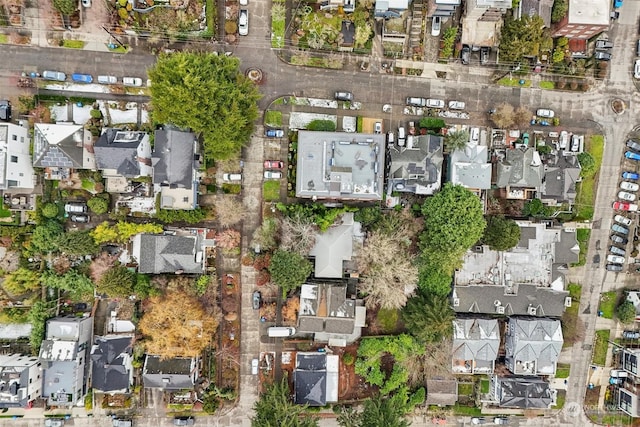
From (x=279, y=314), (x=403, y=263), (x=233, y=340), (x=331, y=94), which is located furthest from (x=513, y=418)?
(x=331, y=94)

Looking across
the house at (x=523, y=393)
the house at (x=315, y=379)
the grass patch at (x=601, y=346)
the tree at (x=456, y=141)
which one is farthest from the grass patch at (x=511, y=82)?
the house at (x=315, y=379)

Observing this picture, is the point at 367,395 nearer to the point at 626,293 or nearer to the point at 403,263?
the point at 403,263

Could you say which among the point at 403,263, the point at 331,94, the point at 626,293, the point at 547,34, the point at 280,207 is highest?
the point at 547,34

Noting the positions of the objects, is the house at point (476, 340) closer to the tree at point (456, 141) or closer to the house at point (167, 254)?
the tree at point (456, 141)

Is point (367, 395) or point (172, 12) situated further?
point (367, 395)

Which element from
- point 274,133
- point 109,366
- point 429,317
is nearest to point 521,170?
point 429,317

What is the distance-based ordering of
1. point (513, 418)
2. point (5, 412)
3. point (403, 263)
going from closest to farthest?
point (403, 263)
point (5, 412)
point (513, 418)
